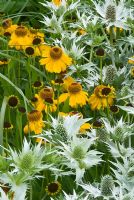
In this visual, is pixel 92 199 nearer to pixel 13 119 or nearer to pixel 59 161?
pixel 59 161

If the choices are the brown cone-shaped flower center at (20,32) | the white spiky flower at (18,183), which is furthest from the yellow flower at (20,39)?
the white spiky flower at (18,183)

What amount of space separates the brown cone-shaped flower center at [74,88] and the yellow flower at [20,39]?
362mm

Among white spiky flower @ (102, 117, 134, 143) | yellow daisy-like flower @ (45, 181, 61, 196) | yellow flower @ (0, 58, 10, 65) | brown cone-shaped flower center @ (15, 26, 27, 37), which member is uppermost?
brown cone-shaped flower center @ (15, 26, 27, 37)

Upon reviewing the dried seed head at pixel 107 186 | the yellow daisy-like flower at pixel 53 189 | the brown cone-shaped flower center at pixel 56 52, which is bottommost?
the yellow daisy-like flower at pixel 53 189

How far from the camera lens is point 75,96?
6.59 ft

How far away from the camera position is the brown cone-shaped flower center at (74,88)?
204 cm

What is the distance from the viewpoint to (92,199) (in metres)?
1.50

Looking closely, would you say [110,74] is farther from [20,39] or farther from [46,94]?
[20,39]

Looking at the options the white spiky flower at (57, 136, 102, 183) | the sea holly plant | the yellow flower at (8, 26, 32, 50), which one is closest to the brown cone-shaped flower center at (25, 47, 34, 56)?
the sea holly plant

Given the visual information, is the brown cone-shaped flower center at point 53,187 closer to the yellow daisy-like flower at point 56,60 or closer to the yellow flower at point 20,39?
the yellow daisy-like flower at point 56,60

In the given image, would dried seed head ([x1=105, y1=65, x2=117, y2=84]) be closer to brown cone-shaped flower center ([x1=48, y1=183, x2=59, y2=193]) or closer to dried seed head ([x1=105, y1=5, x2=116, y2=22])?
dried seed head ([x1=105, y1=5, x2=116, y2=22])

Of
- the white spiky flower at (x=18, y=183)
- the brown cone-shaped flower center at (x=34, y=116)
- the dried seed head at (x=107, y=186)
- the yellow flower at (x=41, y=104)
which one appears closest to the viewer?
the white spiky flower at (x=18, y=183)

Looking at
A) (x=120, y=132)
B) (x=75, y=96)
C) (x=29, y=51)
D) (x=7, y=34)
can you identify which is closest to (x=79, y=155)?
(x=120, y=132)

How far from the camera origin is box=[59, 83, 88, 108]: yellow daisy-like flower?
2016 millimetres
